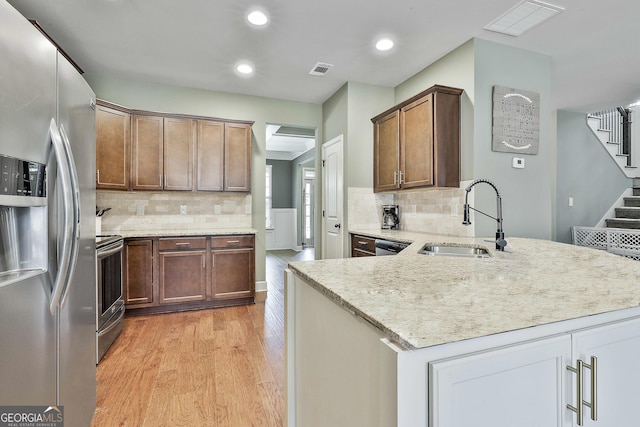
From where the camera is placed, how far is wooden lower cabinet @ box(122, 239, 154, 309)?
3449 mm

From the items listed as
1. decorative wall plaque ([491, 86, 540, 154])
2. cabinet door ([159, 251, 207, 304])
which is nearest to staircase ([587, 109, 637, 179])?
decorative wall plaque ([491, 86, 540, 154])

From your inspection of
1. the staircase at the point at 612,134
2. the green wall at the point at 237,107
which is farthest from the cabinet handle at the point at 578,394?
the staircase at the point at 612,134

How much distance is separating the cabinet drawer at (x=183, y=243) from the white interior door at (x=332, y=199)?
172 cm

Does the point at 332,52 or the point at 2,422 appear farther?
the point at 332,52

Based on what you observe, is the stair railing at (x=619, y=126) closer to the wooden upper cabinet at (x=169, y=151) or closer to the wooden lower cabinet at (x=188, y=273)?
the wooden upper cabinet at (x=169, y=151)

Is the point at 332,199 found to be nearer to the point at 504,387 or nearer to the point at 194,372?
the point at 194,372

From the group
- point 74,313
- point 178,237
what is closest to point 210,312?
point 178,237

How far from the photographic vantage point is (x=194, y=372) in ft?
7.61

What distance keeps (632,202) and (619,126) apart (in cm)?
144

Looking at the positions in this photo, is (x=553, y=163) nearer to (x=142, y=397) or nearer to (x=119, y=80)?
(x=142, y=397)

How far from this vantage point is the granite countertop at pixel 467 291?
0.71 metres

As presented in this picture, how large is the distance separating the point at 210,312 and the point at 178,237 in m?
0.95

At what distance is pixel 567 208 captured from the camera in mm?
5121

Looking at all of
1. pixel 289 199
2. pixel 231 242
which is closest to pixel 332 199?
pixel 231 242
